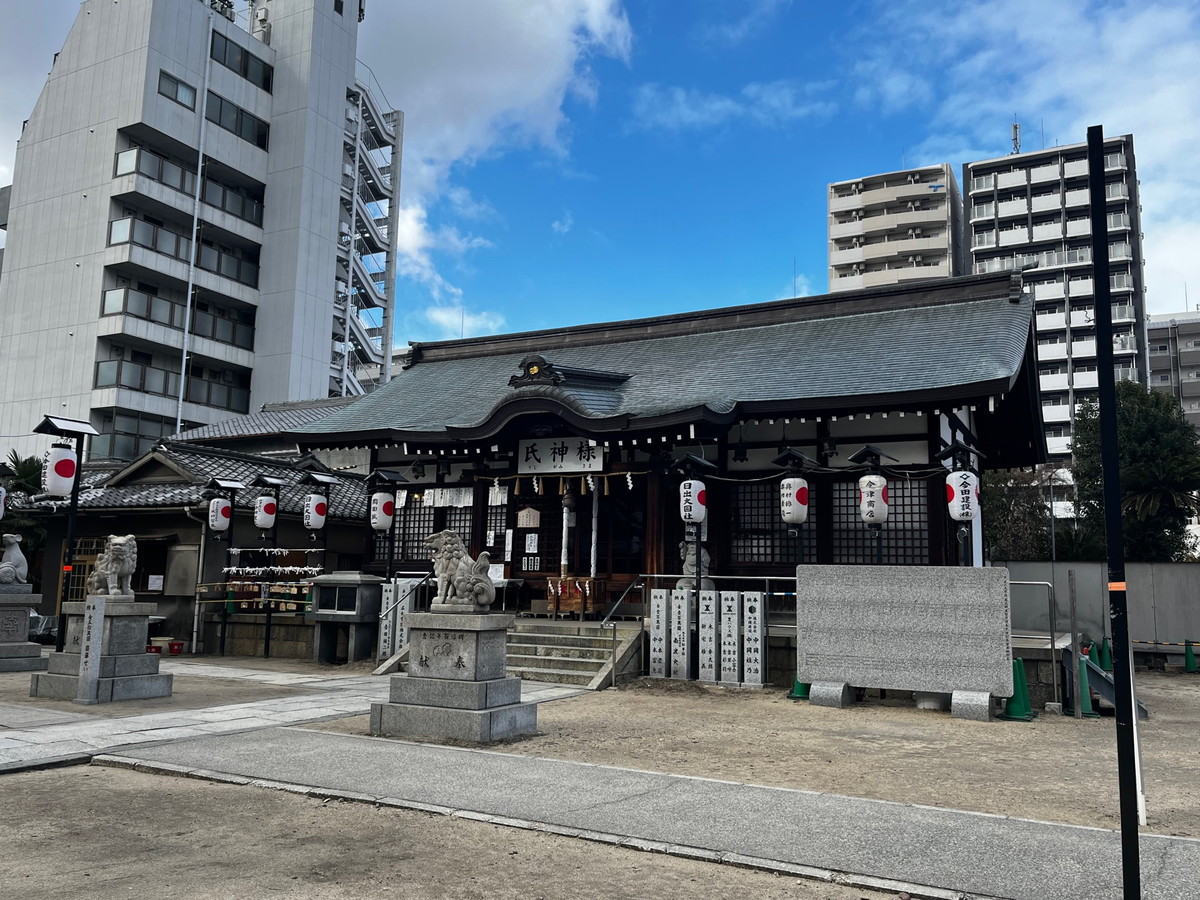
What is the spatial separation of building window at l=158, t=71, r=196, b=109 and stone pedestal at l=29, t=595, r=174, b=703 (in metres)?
32.1

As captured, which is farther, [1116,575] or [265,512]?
[265,512]

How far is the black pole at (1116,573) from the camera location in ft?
13.5

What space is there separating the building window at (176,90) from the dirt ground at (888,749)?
35467 millimetres

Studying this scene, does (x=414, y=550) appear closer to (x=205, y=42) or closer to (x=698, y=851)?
(x=698, y=851)

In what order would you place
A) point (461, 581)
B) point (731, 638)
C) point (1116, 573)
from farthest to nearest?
point (731, 638)
point (461, 581)
point (1116, 573)

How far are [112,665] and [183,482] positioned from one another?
36.6ft

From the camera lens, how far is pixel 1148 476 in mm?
31672

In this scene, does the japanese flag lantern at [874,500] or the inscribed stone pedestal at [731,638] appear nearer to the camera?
the inscribed stone pedestal at [731,638]

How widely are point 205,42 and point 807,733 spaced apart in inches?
1618

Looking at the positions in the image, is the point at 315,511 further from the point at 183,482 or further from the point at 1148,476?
the point at 1148,476

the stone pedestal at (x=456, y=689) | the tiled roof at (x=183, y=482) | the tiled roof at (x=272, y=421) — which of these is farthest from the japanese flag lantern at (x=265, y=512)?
the tiled roof at (x=272, y=421)

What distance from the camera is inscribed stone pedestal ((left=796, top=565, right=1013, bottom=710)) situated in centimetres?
1233

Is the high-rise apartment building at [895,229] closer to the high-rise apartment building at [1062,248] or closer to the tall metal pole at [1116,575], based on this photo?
the high-rise apartment building at [1062,248]

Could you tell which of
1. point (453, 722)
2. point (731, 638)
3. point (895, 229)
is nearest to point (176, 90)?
point (731, 638)
